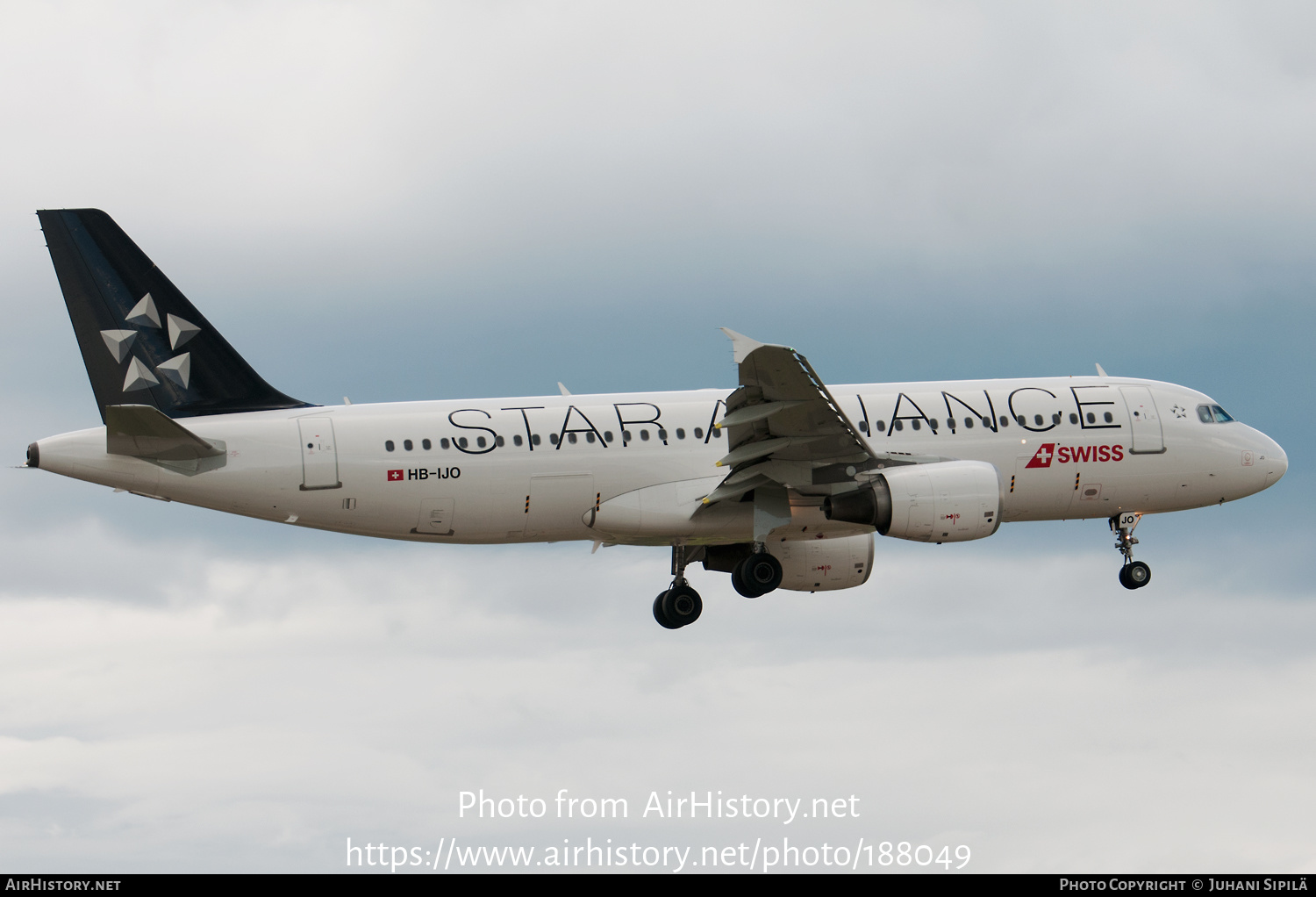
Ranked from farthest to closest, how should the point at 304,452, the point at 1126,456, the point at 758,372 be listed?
1. the point at 1126,456
2. the point at 304,452
3. the point at 758,372

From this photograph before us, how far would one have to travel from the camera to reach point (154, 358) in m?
32.5

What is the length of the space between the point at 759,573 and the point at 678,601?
2897 mm

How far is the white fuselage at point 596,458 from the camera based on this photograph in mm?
31656

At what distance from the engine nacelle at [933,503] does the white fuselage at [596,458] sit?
1165 millimetres

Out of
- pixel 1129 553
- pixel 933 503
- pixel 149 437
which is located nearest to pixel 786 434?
pixel 933 503

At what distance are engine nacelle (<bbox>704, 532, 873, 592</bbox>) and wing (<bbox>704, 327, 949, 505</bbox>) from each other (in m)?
4.63

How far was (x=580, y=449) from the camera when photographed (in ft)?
108

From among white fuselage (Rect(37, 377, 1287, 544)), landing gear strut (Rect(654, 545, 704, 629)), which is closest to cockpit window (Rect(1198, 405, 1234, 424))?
white fuselage (Rect(37, 377, 1287, 544))

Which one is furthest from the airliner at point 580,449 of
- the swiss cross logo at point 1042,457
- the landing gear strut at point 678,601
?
the landing gear strut at point 678,601

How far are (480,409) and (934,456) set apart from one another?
11014 mm

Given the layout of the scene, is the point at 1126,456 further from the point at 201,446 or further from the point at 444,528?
the point at 201,446

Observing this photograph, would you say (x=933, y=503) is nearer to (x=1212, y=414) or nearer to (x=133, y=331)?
(x=1212, y=414)

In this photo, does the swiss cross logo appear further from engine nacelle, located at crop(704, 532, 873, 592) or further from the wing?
engine nacelle, located at crop(704, 532, 873, 592)

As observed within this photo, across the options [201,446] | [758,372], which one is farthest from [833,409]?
[201,446]
